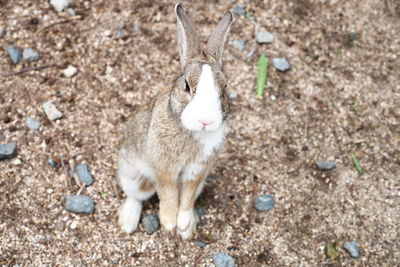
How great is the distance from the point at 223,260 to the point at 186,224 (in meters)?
0.47

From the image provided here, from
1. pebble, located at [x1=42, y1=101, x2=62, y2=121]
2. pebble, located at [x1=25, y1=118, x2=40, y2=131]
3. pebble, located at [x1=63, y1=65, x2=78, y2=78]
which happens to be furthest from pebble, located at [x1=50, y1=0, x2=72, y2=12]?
pebble, located at [x1=25, y1=118, x2=40, y2=131]

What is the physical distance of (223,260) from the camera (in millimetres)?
4805

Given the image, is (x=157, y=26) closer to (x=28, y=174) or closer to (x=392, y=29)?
(x=28, y=174)

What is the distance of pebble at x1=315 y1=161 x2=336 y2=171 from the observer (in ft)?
18.0

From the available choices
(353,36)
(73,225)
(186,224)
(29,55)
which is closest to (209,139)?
(186,224)

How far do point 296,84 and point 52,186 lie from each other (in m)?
2.93

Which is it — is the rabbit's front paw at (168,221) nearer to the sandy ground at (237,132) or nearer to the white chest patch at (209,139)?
the sandy ground at (237,132)

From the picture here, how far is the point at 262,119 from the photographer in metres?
5.79

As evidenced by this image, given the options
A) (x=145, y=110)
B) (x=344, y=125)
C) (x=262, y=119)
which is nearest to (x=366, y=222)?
(x=344, y=125)

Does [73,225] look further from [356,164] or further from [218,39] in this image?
[356,164]

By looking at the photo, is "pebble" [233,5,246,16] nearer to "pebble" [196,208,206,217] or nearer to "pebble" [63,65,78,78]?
"pebble" [63,65,78,78]

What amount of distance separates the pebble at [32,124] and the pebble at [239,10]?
2.73 metres

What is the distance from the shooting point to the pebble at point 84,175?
16.9ft

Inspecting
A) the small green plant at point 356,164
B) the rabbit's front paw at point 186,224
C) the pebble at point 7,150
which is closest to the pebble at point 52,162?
Result: the pebble at point 7,150
